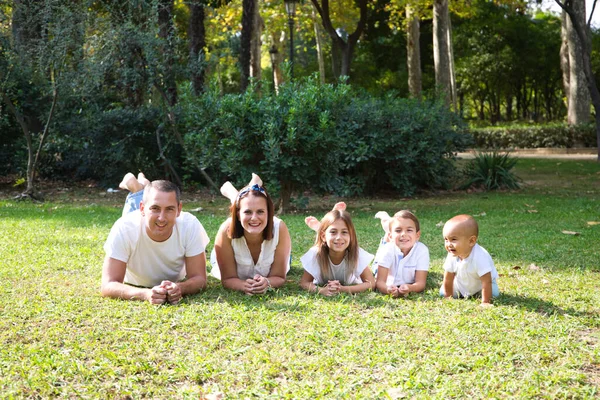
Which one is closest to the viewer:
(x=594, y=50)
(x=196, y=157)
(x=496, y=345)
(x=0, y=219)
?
(x=496, y=345)

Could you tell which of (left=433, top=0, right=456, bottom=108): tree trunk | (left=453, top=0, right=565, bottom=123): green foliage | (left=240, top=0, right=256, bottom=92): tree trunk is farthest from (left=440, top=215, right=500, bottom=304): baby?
(left=453, top=0, right=565, bottom=123): green foliage

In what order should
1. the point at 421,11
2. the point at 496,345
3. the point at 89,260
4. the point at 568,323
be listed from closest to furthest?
the point at 496,345 → the point at 568,323 → the point at 89,260 → the point at 421,11

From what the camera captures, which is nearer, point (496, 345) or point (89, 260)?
point (496, 345)

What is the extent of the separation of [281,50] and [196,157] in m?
28.9

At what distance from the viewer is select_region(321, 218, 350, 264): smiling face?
546 centimetres

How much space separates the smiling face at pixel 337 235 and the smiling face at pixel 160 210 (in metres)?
1.20

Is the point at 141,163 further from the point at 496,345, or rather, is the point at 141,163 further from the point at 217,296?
the point at 496,345

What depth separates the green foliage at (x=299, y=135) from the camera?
35.2ft

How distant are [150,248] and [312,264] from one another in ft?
4.32

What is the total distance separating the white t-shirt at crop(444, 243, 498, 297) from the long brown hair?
2.59 ft

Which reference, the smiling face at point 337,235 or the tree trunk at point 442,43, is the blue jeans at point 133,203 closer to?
the smiling face at point 337,235

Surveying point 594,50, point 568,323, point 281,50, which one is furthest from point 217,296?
point 594,50

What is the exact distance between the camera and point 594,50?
42.9 meters

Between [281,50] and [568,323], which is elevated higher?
[281,50]
